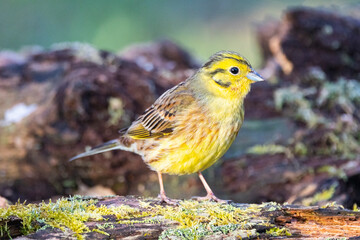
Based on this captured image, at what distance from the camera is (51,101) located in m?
6.24

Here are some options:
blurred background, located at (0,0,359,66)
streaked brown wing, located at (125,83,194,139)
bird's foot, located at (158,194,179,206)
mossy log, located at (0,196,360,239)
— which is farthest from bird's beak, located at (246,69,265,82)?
blurred background, located at (0,0,359,66)

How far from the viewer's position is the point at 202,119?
4.41 meters

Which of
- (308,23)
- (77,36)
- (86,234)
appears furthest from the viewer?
(77,36)

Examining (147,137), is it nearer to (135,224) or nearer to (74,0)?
(135,224)

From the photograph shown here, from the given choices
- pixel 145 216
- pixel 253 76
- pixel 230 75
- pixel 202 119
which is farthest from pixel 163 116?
pixel 145 216

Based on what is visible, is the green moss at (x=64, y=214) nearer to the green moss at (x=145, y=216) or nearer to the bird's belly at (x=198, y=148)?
the green moss at (x=145, y=216)

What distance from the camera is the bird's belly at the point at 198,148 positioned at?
14.0 feet

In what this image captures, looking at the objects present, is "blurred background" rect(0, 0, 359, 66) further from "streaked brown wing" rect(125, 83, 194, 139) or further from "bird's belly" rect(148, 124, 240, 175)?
"bird's belly" rect(148, 124, 240, 175)

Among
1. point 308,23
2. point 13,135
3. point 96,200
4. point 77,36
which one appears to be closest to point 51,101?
point 13,135

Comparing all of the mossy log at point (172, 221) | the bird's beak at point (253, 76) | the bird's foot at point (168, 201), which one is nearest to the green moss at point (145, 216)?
the mossy log at point (172, 221)

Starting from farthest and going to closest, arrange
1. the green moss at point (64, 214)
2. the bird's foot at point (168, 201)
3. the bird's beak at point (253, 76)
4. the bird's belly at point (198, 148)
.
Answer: the bird's beak at point (253, 76)
the bird's belly at point (198, 148)
the bird's foot at point (168, 201)
the green moss at point (64, 214)

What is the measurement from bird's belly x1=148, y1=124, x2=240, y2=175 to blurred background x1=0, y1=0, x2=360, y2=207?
1326 mm

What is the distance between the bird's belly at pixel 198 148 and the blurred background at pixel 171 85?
1.33 metres

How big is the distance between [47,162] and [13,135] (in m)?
0.58
